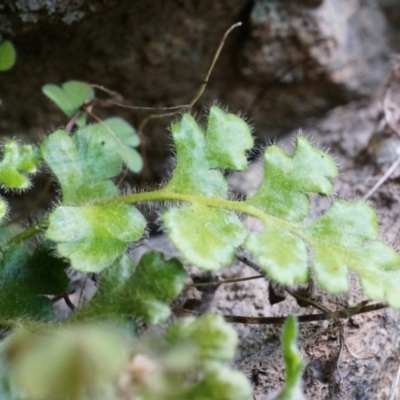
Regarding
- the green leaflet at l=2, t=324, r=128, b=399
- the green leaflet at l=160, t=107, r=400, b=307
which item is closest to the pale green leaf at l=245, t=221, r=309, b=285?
the green leaflet at l=160, t=107, r=400, b=307

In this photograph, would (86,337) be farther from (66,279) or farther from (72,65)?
(72,65)

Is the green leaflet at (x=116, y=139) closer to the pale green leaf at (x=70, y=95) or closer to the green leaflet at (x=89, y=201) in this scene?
the green leaflet at (x=89, y=201)

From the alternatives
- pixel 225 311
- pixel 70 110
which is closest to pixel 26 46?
pixel 70 110

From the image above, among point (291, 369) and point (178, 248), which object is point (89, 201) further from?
point (291, 369)

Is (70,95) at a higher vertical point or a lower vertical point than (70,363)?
lower

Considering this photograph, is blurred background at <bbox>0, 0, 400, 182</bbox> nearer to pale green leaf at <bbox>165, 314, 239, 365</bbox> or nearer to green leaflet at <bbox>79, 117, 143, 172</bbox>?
green leaflet at <bbox>79, 117, 143, 172</bbox>

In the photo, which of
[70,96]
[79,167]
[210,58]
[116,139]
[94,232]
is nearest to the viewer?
[94,232]

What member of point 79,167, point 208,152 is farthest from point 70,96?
point 208,152
